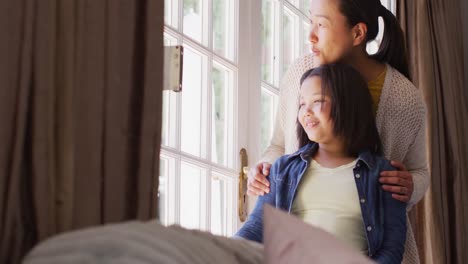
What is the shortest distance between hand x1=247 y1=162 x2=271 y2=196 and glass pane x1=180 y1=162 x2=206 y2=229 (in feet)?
0.97

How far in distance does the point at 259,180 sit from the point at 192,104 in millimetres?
449

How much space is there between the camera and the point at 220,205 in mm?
3068

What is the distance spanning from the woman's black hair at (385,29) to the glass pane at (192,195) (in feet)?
2.05

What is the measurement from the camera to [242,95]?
3170 mm

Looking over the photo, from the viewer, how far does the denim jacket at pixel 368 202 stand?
246 centimetres

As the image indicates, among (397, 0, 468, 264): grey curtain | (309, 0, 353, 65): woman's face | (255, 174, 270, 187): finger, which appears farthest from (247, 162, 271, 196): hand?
(397, 0, 468, 264): grey curtain

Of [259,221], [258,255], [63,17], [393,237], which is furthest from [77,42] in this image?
[393,237]

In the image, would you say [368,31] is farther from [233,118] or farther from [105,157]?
[105,157]

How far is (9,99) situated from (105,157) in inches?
11.3

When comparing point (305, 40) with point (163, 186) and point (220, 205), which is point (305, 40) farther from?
point (163, 186)

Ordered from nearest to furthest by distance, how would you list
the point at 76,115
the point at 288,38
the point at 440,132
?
the point at 76,115, the point at 288,38, the point at 440,132

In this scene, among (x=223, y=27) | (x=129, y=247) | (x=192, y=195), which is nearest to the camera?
(x=129, y=247)

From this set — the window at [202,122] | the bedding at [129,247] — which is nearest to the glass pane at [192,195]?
the window at [202,122]

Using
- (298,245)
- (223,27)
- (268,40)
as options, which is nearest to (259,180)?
(223,27)
